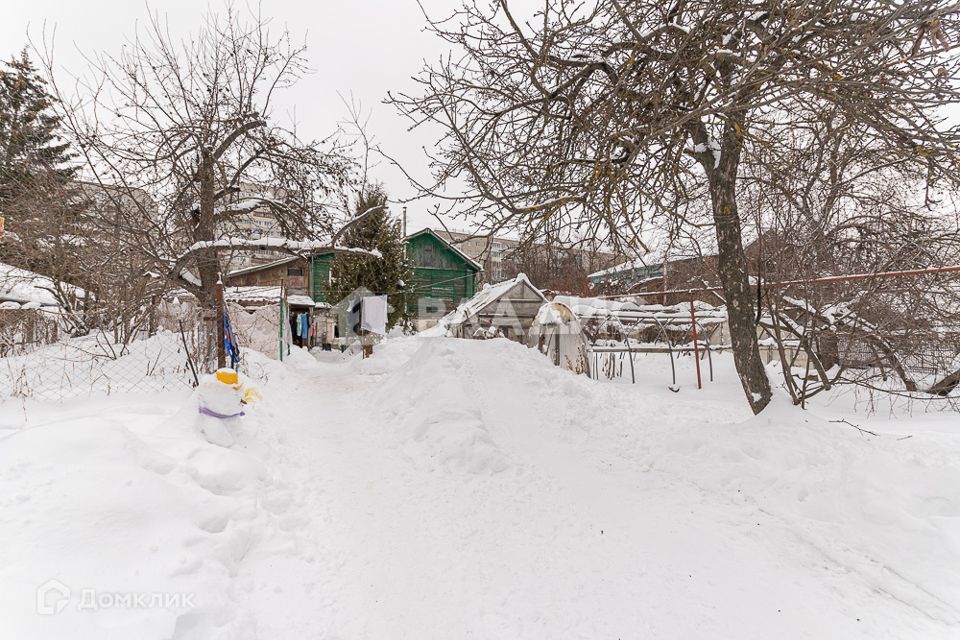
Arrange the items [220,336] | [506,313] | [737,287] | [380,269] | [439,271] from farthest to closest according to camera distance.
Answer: [439,271] → [380,269] → [506,313] → [220,336] → [737,287]

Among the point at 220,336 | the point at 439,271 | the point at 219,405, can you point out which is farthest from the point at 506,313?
the point at 439,271

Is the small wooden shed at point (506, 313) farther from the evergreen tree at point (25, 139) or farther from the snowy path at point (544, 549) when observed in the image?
the evergreen tree at point (25, 139)

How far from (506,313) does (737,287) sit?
7.77 m

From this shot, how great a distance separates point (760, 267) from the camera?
4.39 m

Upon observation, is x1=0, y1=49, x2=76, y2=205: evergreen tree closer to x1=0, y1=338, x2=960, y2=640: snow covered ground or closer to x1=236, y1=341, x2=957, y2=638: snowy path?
x1=0, y1=338, x2=960, y2=640: snow covered ground

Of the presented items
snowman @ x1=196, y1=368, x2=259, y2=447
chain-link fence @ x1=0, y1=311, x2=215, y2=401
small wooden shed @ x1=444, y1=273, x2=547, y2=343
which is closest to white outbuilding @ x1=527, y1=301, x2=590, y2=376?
small wooden shed @ x1=444, y1=273, x2=547, y2=343

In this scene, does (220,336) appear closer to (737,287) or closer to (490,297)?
(737,287)

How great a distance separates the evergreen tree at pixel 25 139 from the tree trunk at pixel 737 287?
357 inches

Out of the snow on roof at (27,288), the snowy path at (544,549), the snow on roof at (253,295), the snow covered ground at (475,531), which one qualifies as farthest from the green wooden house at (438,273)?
the snow covered ground at (475,531)

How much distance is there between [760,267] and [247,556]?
5308 millimetres

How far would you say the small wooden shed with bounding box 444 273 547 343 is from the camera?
38.8 feet

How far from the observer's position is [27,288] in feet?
30.0

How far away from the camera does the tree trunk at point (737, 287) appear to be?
14.2ft

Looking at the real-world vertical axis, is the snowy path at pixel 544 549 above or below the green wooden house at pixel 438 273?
below
